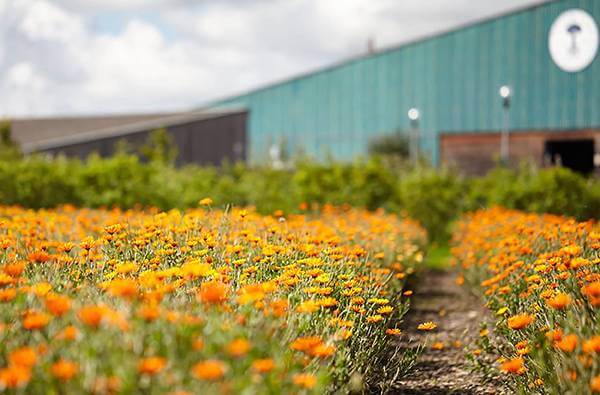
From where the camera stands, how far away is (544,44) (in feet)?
84.5

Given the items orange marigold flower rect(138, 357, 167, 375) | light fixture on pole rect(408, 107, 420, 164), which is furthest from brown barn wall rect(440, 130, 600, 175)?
orange marigold flower rect(138, 357, 167, 375)

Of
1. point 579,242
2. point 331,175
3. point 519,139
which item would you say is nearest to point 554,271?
point 579,242

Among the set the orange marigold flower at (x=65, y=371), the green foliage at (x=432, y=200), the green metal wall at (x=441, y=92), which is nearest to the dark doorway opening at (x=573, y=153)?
the green metal wall at (x=441, y=92)

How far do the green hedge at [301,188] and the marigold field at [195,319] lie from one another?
9.22 m

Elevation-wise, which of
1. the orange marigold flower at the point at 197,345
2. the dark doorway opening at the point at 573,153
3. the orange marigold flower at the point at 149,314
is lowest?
the orange marigold flower at the point at 197,345

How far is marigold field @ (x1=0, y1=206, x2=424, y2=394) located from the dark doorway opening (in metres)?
20.8

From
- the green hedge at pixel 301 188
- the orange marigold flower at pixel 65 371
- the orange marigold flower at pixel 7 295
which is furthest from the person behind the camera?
the green hedge at pixel 301 188

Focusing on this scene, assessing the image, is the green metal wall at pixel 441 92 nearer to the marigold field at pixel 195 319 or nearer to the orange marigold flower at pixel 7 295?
the marigold field at pixel 195 319

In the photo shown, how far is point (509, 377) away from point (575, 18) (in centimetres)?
2205

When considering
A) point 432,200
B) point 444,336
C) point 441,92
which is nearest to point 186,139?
point 441,92

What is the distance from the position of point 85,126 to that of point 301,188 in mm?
31273

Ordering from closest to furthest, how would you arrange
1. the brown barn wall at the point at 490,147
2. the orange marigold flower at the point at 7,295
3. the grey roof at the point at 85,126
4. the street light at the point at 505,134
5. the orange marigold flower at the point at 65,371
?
the orange marigold flower at the point at 65,371, the orange marigold flower at the point at 7,295, the brown barn wall at the point at 490,147, the street light at the point at 505,134, the grey roof at the point at 85,126

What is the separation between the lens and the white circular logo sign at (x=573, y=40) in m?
24.9

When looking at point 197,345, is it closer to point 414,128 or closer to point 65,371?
point 65,371
